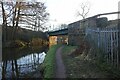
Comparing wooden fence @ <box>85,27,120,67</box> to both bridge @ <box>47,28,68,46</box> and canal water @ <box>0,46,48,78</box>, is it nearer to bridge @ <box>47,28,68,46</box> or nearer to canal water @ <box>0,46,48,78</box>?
canal water @ <box>0,46,48,78</box>

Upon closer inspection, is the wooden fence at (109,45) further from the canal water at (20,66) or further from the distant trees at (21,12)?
the distant trees at (21,12)

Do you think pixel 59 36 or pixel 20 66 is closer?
pixel 20 66

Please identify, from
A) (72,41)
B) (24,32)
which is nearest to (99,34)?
(72,41)

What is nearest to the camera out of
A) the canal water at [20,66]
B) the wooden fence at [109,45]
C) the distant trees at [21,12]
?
the wooden fence at [109,45]

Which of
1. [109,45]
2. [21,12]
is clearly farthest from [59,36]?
[109,45]

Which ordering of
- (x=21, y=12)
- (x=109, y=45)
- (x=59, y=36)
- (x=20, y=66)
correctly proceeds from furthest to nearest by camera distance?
(x=59, y=36) < (x=21, y=12) < (x=20, y=66) < (x=109, y=45)

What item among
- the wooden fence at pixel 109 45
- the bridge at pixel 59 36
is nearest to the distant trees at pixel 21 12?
the bridge at pixel 59 36

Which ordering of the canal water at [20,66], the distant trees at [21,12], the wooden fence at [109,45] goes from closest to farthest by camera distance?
the wooden fence at [109,45], the canal water at [20,66], the distant trees at [21,12]

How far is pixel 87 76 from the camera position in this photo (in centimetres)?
1274

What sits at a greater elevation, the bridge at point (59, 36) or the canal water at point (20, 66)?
the bridge at point (59, 36)

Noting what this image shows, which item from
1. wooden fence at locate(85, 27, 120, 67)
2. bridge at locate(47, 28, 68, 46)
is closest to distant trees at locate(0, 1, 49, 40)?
bridge at locate(47, 28, 68, 46)

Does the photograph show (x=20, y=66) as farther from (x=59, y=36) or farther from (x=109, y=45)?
(x=59, y=36)

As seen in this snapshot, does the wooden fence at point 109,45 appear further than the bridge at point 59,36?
No

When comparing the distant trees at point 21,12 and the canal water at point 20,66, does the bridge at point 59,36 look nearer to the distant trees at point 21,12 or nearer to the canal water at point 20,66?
the distant trees at point 21,12
